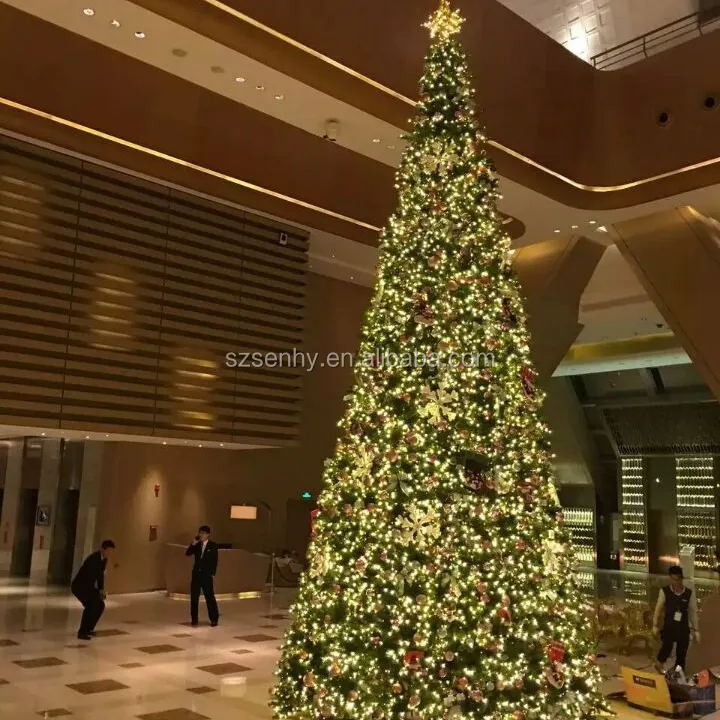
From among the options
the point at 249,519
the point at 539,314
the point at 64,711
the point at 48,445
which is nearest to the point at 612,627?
the point at 539,314

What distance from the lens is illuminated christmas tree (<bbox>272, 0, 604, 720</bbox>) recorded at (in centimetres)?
386

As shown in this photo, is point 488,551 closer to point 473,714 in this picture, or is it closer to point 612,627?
point 473,714

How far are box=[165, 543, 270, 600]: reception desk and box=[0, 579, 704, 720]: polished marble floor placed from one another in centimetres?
87

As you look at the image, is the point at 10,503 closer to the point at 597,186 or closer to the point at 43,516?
the point at 43,516

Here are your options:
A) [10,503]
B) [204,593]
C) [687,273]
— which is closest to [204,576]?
[204,593]

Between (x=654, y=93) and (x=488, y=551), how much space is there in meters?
7.05

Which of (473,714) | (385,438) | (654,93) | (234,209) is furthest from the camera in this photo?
(234,209)

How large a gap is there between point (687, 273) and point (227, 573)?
797 centimetres

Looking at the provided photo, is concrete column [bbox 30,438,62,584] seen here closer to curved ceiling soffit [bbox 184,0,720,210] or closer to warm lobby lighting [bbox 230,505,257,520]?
warm lobby lighting [bbox 230,505,257,520]

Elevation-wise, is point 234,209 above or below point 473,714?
above

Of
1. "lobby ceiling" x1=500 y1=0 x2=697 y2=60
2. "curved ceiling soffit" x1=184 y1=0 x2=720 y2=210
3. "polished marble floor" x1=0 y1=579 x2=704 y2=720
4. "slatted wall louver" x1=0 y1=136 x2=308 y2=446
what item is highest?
"lobby ceiling" x1=500 y1=0 x2=697 y2=60

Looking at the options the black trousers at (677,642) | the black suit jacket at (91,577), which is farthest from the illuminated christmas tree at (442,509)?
the black suit jacket at (91,577)

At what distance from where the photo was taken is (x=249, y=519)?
1291 cm

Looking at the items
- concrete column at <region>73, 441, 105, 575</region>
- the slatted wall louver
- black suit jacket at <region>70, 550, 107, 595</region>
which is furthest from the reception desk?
black suit jacket at <region>70, 550, 107, 595</region>
